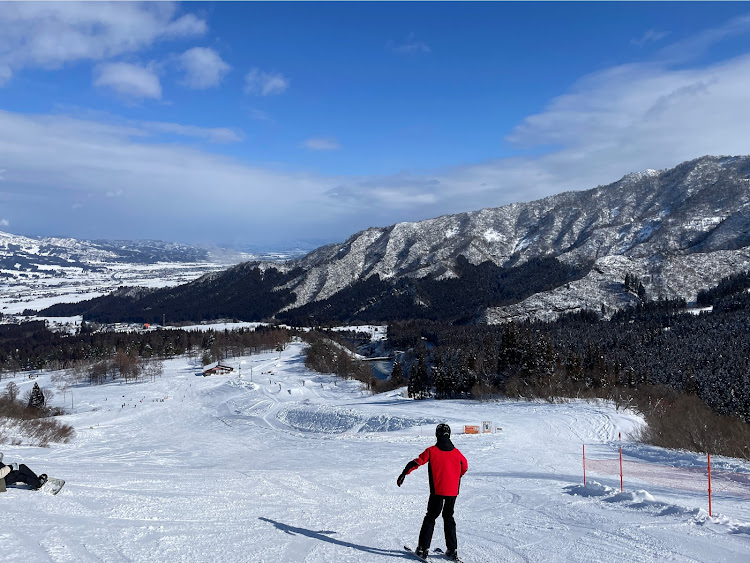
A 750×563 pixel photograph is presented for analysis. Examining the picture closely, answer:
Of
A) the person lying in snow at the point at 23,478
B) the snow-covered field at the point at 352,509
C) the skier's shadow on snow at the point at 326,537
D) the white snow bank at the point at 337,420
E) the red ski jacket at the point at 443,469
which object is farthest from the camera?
the white snow bank at the point at 337,420

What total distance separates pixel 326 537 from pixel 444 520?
8.92 ft

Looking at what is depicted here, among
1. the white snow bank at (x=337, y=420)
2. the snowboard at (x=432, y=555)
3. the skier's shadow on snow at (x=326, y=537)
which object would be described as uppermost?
the snowboard at (x=432, y=555)

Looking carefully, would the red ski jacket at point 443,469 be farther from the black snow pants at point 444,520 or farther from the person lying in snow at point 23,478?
Result: the person lying in snow at point 23,478

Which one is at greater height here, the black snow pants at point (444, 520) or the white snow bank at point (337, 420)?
the black snow pants at point (444, 520)

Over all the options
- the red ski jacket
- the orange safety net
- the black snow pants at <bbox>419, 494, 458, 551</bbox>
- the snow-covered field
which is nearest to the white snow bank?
the snow-covered field

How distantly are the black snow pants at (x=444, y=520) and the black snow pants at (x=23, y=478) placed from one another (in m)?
9.41

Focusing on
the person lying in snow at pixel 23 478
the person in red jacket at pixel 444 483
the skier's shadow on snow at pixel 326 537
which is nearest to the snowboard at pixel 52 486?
the person lying in snow at pixel 23 478

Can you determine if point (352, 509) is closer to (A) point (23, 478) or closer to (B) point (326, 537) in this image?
(B) point (326, 537)

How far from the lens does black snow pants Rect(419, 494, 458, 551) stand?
8.43 meters

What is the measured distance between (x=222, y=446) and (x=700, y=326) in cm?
13737

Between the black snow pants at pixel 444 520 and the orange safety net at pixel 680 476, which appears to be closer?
the black snow pants at pixel 444 520

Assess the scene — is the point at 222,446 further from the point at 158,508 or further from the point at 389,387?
the point at 389,387

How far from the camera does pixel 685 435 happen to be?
76.4ft

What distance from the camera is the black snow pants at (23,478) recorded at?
475 inches
